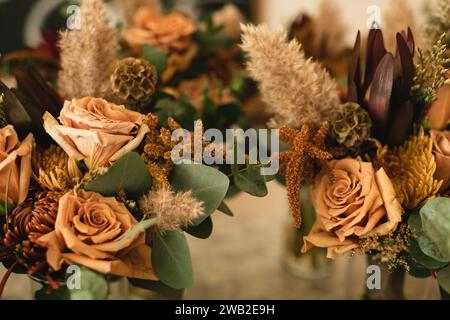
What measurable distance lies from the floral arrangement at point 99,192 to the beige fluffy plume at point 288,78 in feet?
0.32

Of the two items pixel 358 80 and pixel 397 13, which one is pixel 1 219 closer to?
pixel 358 80

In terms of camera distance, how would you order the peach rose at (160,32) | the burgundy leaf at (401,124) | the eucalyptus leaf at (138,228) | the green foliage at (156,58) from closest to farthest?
the eucalyptus leaf at (138,228) < the burgundy leaf at (401,124) < the green foliage at (156,58) < the peach rose at (160,32)

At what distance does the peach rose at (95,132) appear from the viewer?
1.67ft

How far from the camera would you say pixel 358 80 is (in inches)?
23.6

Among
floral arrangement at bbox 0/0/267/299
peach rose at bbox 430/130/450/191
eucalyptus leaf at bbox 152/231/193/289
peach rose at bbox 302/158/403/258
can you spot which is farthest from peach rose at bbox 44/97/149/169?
peach rose at bbox 430/130/450/191

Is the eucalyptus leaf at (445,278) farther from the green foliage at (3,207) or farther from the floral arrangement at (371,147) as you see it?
the green foliage at (3,207)

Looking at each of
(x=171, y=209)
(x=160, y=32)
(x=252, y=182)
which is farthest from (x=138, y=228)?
(x=160, y=32)

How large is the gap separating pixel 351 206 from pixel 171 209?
0.20 meters

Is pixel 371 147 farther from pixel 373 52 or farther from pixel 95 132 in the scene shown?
pixel 95 132

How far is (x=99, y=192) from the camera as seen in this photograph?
1.71ft

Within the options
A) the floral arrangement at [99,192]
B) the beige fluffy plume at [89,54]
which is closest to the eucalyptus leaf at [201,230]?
the floral arrangement at [99,192]

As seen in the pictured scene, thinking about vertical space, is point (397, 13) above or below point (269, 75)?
above
